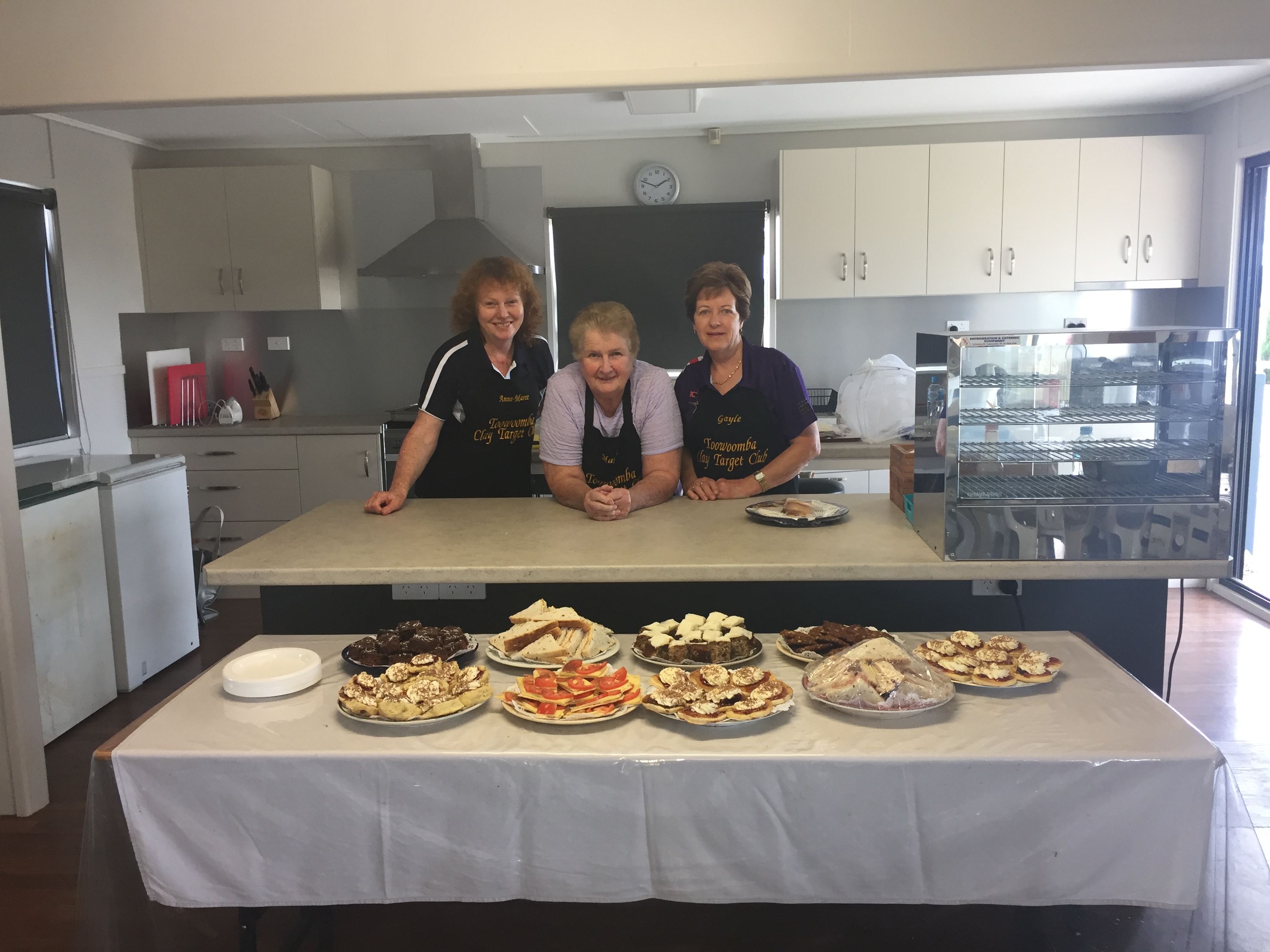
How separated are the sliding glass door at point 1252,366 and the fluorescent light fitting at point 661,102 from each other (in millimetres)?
2565

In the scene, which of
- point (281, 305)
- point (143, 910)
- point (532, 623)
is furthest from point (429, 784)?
point (281, 305)

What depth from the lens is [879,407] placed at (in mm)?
4512

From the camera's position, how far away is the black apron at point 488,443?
293cm

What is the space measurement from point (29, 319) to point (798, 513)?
12.2 feet

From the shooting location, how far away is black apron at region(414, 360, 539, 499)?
2.93 meters

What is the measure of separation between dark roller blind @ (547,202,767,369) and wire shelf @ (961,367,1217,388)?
3.17 meters

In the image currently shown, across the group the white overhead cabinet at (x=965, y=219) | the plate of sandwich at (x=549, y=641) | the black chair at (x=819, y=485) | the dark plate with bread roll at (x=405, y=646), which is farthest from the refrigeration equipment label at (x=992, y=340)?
the white overhead cabinet at (x=965, y=219)

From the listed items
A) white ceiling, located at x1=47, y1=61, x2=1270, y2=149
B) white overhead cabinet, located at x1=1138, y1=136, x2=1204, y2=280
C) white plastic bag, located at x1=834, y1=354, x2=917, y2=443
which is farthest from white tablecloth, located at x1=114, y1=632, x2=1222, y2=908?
white overhead cabinet, located at x1=1138, y1=136, x2=1204, y2=280

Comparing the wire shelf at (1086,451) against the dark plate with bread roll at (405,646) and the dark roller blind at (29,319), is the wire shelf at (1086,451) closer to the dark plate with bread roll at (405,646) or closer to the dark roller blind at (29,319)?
the dark plate with bread roll at (405,646)

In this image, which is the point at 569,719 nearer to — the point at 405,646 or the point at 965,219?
the point at 405,646

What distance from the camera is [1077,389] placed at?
6.64 ft

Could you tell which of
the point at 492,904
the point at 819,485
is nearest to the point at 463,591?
the point at 492,904

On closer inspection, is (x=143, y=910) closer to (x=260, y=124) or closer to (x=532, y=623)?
(x=532, y=623)

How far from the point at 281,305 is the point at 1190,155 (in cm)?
463
